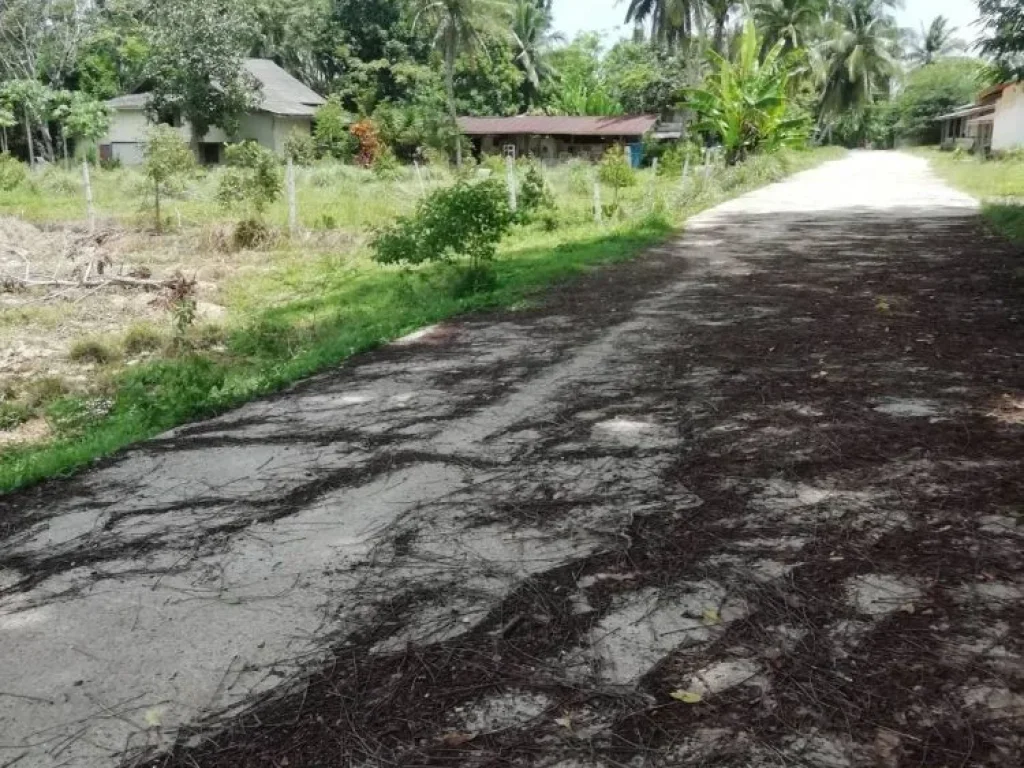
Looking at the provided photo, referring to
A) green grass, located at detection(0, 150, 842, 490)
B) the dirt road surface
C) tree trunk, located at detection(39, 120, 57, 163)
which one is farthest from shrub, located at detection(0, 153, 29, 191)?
the dirt road surface

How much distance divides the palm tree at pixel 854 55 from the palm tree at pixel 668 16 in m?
15.3

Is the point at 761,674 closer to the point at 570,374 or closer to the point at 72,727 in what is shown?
the point at 72,727

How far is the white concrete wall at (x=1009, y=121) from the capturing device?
125ft

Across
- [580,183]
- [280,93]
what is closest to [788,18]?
[280,93]

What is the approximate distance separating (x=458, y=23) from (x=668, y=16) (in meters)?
9.10

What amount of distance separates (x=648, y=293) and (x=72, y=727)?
7.95m

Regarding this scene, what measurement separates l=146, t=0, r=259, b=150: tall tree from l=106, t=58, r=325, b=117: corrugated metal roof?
1.65 m

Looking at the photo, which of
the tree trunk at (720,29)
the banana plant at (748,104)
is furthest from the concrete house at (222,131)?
the banana plant at (748,104)

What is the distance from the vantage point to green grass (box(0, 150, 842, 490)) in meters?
6.13

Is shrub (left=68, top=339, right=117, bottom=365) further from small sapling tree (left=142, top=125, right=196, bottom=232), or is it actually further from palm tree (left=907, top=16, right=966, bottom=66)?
palm tree (left=907, top=16, right=966, bottom=66)

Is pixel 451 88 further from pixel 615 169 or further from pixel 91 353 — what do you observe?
pixel 91 353

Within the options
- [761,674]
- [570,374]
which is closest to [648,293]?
[570,374]

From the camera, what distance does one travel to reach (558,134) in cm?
4444

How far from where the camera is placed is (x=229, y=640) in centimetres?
320
